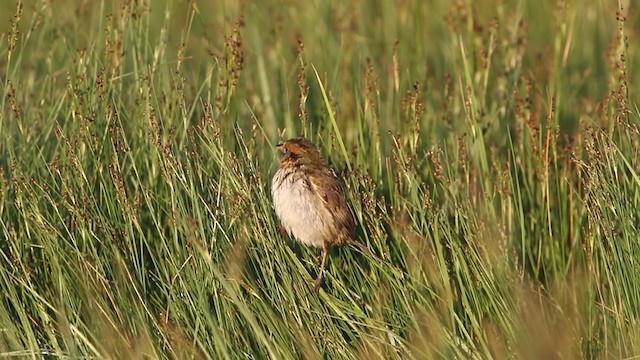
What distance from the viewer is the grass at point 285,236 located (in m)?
4.37

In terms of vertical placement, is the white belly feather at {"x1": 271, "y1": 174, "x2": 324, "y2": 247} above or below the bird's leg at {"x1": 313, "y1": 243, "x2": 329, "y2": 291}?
above

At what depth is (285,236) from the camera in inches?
203

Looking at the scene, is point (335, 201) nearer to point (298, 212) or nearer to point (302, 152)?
point (298, 212)

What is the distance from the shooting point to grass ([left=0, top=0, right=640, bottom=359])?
→ 4367 millimetres

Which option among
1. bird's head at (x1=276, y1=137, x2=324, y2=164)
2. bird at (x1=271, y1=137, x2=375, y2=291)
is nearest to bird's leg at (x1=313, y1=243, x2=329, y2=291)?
bird at (x1=271, y1=137, x2=375, y2=291)

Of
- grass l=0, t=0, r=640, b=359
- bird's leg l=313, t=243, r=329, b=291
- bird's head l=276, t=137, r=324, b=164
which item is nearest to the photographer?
grass l=0, t=0, r=640, b=359

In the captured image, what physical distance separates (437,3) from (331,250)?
3.51 metres

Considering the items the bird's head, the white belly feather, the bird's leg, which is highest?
the bird's head

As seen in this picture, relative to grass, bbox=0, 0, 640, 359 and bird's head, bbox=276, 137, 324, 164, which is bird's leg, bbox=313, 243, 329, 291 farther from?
bird's head, bbox=276, 137, 324, 164

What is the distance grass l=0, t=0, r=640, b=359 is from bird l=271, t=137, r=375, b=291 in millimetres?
79

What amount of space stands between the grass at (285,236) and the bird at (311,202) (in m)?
0.08

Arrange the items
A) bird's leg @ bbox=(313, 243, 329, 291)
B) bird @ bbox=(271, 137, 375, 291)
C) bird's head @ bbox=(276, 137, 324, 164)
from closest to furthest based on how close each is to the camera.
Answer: bird's leg @ bbox=(313, 243, 329, 291) → bird @ bbox=(271, 137, 375, 291) → bird's head @ bbox=(276, 137, 324, 164)

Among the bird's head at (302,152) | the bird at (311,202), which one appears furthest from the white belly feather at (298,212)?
the bird's head at (302,152)

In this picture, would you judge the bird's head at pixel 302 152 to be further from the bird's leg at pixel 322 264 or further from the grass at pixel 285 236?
the bird's leg at pixel 322 264
